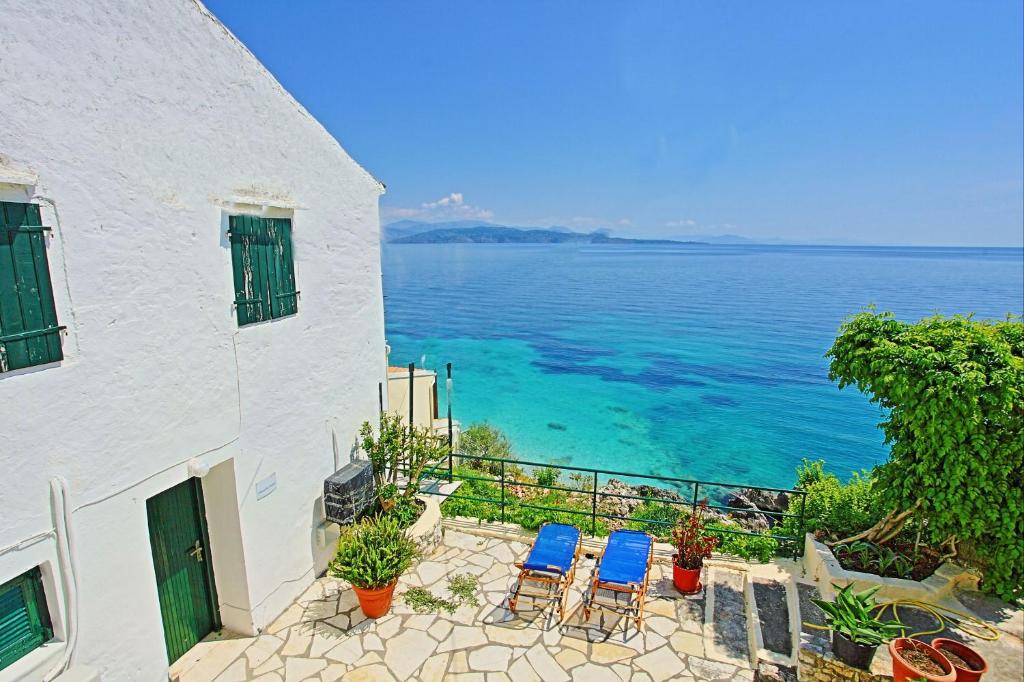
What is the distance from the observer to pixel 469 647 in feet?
20.3

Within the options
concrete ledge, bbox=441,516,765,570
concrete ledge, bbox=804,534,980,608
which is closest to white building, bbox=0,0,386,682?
concrete ledge, bbox=441,516,765,570

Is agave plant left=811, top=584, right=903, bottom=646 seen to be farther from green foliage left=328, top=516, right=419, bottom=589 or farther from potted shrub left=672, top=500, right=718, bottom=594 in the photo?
green foliage left=328, top=516, right=419, bottom=589

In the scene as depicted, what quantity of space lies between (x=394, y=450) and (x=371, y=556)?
2.08 m

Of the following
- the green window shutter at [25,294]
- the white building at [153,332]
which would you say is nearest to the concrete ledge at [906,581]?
the white building at [153,332]

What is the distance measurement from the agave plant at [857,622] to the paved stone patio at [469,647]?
44.2 inches

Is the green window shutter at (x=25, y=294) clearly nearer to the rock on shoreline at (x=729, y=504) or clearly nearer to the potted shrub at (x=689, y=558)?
the potted shrub at (x=689, y=558)

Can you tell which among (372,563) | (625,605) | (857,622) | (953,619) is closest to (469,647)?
(372,563)

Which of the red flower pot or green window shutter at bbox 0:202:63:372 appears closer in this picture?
green window shutter at bbox 0:202:63:372

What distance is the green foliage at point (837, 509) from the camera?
24.6 ft

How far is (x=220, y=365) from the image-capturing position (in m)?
5.55

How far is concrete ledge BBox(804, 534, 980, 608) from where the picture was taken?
6367 millimetres

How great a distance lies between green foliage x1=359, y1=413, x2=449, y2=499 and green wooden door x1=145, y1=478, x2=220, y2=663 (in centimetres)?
251

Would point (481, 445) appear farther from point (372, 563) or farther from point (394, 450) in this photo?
point (372, 563)

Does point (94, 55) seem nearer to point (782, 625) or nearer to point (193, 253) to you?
point (193, 253)
